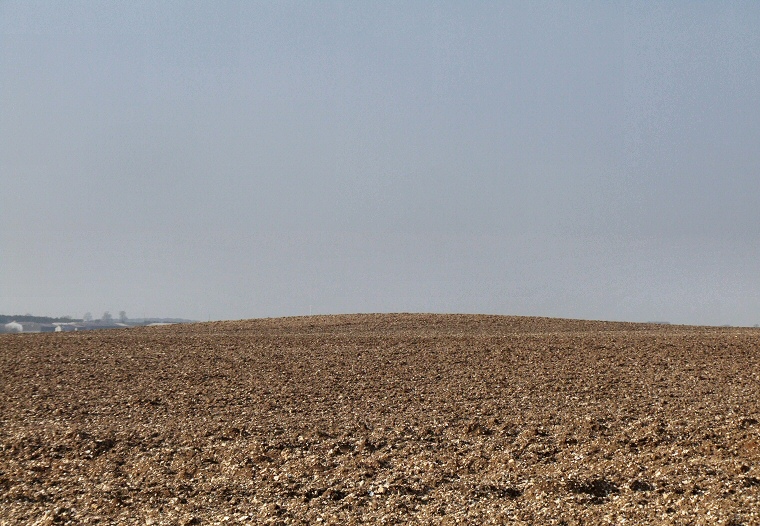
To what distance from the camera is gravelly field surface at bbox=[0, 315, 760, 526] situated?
6.31 m

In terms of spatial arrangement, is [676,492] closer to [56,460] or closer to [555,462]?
[555,462]

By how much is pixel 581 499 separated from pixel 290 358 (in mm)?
7363

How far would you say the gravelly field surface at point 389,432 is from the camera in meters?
6.31

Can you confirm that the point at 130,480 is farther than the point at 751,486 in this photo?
Yes

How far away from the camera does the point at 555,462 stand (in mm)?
7207

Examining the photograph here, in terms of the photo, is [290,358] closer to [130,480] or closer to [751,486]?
[130,480]

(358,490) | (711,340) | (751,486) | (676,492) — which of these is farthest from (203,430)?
(711,340)

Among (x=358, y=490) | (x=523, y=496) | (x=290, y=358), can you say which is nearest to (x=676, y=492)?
(x=523, y=496)

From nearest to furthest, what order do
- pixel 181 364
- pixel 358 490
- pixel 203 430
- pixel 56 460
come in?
pixel 358 490
pixel 56 460
pixel 203 430
pixel 181 364

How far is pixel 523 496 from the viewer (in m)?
6.30

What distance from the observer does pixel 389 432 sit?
8.30 metres

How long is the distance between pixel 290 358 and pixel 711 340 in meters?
7.82

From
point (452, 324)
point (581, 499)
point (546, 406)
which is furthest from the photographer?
point (452, 324)

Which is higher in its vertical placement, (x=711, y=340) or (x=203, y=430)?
(x=711, y=340)
